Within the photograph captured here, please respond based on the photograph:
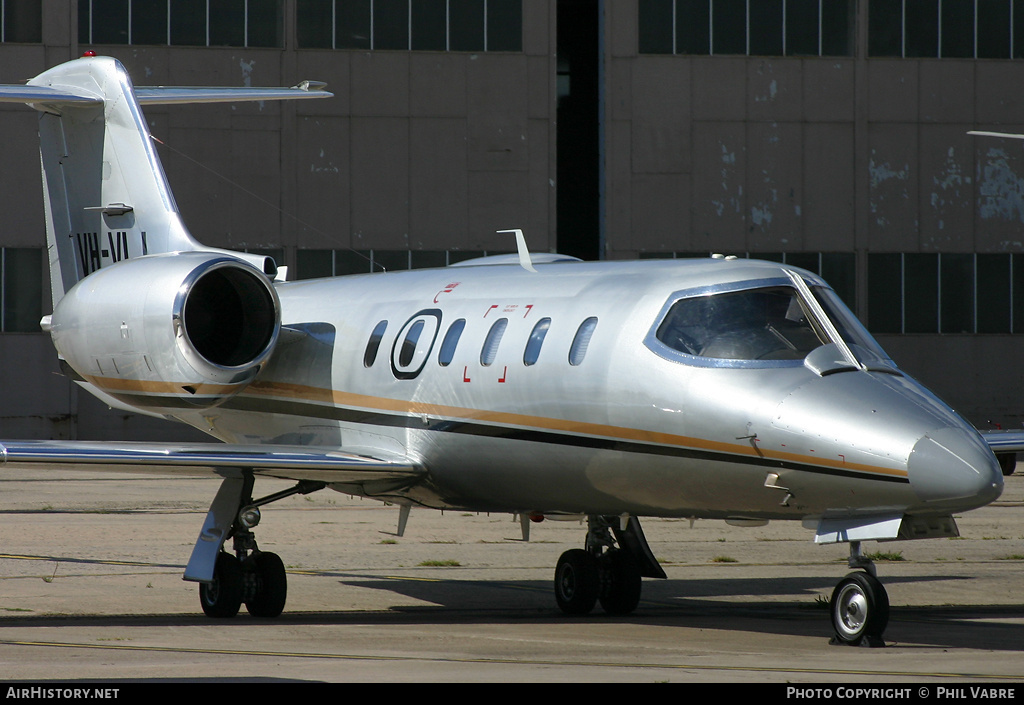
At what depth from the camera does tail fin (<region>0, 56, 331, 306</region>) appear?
1422 centimetres

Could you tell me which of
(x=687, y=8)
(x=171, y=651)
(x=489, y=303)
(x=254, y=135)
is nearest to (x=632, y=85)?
(x=687, y=8)

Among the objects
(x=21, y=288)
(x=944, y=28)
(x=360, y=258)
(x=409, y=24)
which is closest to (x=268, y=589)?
(x=360, y=258)

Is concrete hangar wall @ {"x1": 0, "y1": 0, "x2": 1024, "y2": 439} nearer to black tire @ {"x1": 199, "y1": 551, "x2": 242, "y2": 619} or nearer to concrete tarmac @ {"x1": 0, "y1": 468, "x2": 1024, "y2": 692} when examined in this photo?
concrete tarmac @ {"x1": 0, "y1": 468, "x2": 1024, "y2": 692}

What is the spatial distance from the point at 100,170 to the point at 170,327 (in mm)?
3469

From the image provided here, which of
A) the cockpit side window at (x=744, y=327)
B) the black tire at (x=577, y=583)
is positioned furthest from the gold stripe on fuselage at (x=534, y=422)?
the black tire at (x=577, y=583)

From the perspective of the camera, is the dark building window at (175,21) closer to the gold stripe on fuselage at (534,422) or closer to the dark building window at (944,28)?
the dark building window at (944,28)

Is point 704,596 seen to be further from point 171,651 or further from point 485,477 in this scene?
point 171,651

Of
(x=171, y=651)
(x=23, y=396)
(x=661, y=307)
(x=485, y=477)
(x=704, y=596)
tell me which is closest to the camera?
(x=171, y=651)

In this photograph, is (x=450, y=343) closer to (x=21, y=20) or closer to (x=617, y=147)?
(x=617, y=147)

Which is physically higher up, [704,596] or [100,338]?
[100,338]

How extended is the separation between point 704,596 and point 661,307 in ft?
13.4

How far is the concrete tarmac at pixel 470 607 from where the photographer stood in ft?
27.0

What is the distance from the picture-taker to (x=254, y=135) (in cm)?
3462

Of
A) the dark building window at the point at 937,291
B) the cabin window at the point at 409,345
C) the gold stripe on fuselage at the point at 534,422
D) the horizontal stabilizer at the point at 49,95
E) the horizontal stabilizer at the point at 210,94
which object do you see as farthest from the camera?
the dark building window at the point at 937,291
